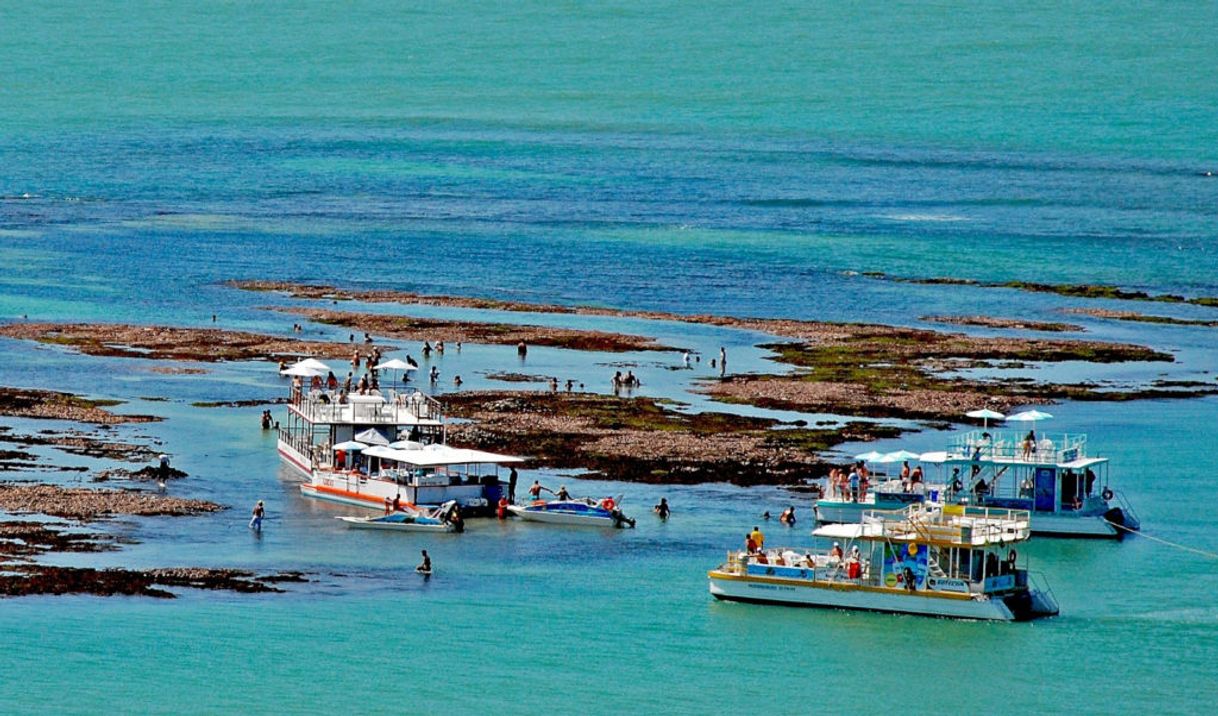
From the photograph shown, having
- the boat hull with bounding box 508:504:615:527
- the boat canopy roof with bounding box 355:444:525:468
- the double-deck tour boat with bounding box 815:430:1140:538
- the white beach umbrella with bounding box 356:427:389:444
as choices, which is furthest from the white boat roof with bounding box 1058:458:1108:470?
the white beach umbrella with bounding box 356:427:389:444

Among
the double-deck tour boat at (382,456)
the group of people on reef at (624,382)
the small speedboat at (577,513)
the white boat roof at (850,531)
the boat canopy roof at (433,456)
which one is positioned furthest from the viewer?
the group of people on reef at (624,382)

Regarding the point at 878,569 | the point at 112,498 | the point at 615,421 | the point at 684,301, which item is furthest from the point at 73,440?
the point at 684,301

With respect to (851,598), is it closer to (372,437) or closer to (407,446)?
(407,446)

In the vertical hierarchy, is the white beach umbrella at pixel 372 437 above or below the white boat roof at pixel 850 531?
above

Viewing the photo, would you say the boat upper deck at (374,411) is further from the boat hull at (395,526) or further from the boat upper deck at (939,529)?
→ the boat upper deck at (939,529)

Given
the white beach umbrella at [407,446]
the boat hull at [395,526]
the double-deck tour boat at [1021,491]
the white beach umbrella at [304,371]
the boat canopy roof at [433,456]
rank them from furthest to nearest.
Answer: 1. the white beach umbrella at [304,371]
2. the white beach umbrella at [407,446]
3. the boat canopy roof at [433,456]
4. the double-deck tour boat at [1021,491]
5. the boat hull at [395,526]

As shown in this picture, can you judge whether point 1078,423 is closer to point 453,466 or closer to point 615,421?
point 615,421

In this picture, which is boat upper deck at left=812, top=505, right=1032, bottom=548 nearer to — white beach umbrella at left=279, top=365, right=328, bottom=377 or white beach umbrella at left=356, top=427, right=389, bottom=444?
white beach umbrella at left=356, top=427, right=389, bottom=444

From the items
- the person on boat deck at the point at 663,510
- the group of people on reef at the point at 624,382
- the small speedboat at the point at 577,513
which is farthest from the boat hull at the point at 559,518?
the group of people on reef at the point at 624,382
